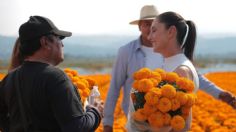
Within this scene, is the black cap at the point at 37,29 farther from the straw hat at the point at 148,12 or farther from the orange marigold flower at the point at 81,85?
A: the straw hat at the point at 148,12

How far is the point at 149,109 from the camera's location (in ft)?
10.6

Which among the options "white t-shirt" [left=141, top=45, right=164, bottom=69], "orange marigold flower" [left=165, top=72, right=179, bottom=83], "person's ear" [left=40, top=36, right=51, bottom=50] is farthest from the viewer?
"white t-shirt" [left=141, top=45, right=164, bottom=69]

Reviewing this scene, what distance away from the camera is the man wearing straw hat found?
457 centimetres

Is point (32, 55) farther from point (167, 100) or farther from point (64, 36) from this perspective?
point (167, 100)

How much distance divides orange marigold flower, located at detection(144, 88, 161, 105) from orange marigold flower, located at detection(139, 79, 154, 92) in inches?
0.9

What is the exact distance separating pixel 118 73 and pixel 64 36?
1555 millimetres

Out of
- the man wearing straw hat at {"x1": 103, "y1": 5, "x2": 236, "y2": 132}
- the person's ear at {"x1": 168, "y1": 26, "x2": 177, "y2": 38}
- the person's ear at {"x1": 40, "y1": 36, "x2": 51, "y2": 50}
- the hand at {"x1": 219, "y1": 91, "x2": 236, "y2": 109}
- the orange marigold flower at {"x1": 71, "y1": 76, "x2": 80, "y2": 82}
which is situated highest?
the person's ear at {"x1": 40, "y1": 36, "x2": 51, "y2": 50}

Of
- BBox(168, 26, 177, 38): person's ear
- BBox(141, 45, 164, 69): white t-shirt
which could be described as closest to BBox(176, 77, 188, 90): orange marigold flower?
BBox(168, 26, 177, 38): person's ear

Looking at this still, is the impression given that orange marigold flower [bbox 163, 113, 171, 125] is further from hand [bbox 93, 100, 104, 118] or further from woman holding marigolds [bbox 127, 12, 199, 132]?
hand [bbox 93, 100, 104, 118]

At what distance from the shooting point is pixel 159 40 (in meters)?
3.55

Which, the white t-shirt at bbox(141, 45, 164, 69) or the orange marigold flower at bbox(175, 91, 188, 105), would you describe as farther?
the white t-shirt at bbox(141, 45, 164, 69)

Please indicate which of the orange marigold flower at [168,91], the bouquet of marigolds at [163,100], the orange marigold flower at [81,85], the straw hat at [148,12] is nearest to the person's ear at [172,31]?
the bouquet of marigolds at [163,100]

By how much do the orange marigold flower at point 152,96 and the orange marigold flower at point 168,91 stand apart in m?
0.04

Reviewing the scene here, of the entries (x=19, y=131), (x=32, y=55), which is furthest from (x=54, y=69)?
(x=19, y=131)
